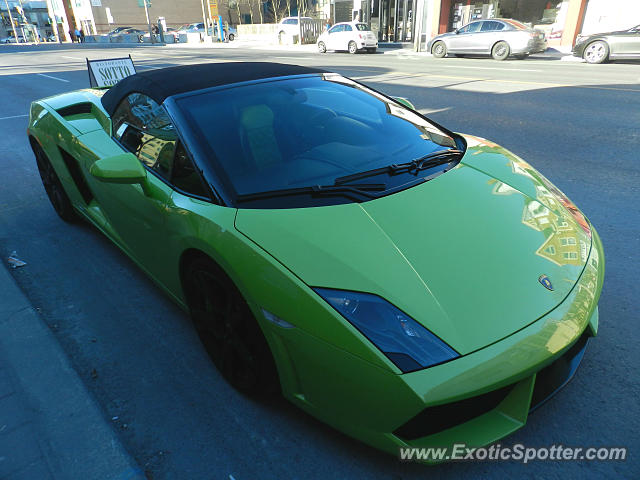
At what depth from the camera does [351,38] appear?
21859mm

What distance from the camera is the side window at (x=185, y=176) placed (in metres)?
2.08

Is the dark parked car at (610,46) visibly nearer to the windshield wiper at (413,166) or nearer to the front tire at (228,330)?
the windshield wiper at (413,166)

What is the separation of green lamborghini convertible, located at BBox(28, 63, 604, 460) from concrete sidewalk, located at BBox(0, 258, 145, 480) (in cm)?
60

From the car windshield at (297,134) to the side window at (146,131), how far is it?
6.4 inches

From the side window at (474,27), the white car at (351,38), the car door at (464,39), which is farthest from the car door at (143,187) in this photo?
the white car at (351,38)

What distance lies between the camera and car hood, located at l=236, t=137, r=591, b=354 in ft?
5.05

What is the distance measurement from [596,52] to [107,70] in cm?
1520

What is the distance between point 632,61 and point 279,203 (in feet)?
60.0

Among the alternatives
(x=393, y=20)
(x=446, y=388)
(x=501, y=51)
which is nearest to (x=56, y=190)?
(x=446, y=388)

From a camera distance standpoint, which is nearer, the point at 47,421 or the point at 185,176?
the point at 47,421

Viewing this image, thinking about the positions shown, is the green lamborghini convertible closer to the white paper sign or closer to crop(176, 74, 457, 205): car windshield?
crop(176, 74, 457, 205): car windshield

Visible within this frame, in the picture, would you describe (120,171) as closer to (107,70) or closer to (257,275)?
(257,275)

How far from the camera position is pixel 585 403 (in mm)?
1957

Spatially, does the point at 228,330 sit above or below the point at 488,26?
below
